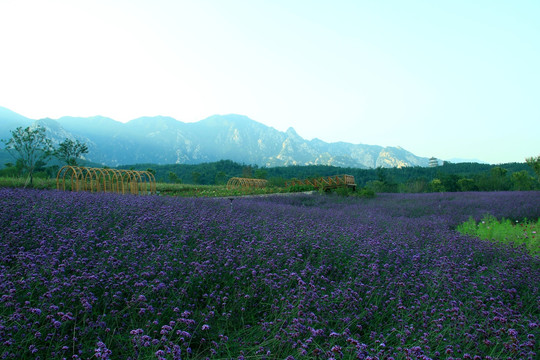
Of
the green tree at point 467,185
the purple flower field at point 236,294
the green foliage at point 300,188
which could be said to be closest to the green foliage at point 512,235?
the purple flower field at point 236,294

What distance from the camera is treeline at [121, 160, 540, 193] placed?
898 inches

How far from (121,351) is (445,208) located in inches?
422

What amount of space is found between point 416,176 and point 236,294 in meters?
49.6

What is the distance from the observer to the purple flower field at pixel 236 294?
168cm

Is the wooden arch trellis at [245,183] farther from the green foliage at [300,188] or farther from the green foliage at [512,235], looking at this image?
the green foliage at [512,235]

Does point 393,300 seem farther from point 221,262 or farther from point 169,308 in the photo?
point 169,308

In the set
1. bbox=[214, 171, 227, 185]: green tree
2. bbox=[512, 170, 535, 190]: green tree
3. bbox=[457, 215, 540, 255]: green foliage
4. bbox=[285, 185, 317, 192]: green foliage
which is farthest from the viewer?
bbox=[214, 171, 227, 185]: green tree

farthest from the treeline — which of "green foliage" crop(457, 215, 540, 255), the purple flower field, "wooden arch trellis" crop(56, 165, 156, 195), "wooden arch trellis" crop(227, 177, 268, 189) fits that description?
the purple flower field

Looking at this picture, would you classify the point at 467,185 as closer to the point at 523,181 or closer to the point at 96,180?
the point at 523,181

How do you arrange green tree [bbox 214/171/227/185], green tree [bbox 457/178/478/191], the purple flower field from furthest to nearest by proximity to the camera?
1. green tree [bbox 214/171/227/185]
2. green tree [bbox 457/178/478/191]
3. the purple flower field

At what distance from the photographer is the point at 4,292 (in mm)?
1820

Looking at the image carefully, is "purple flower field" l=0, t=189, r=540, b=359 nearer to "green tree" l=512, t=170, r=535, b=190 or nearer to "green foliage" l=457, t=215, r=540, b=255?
"green foliage" l=457, t=215, r=540, b=255

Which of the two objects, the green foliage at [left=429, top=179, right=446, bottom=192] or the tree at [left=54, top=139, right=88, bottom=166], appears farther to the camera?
the green foliage at [left=429, top=179, right=446, bottom=192]

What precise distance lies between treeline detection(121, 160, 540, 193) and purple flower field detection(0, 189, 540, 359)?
17654 millimetres
